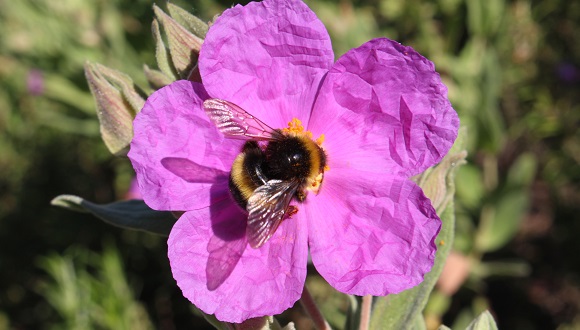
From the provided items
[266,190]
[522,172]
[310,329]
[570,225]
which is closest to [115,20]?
[310,329]

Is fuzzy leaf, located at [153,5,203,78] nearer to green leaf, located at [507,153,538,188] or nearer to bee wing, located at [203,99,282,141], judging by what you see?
bee wing, located at [203,99,282,141]

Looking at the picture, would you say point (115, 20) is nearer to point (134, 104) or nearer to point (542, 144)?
point (134, 104)

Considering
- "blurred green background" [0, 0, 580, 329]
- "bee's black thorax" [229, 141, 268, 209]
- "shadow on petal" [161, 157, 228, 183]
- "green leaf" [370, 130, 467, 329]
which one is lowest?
"blurred green background" [0, 0, 580, 329]

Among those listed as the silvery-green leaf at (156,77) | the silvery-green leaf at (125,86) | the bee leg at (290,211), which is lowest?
the bee leg at (290,211)

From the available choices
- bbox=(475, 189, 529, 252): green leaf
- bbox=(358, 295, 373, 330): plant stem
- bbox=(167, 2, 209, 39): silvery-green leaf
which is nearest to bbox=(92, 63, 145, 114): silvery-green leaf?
bbox=(167, 2, 209, 39): silvery-green leaf

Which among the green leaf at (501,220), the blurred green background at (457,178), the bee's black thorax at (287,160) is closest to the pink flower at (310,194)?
the bee's black thorax at (287,160)

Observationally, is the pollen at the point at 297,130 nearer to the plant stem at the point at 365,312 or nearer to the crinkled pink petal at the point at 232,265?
the crinkled pink petal at the point at 232,265
